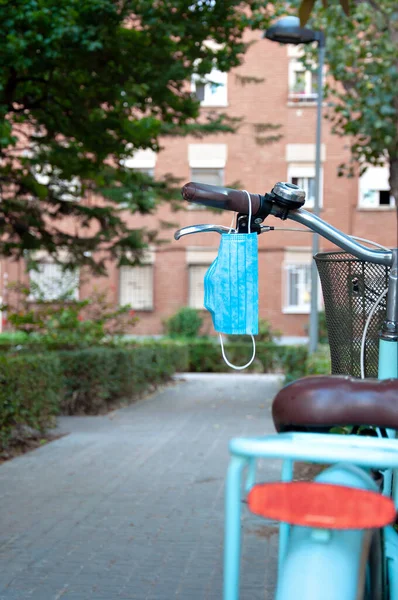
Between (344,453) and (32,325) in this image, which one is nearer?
(344,453)

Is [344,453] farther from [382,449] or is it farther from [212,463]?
[212,463]

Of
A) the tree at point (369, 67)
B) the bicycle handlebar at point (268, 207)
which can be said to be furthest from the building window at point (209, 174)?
the bicycle handlebar at point (268, 207)

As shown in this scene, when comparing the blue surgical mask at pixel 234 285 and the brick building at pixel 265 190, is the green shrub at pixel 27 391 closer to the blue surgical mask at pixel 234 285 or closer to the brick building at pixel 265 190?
the blue surgical mask at pixel 234 285

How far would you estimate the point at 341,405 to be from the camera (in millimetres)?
2133

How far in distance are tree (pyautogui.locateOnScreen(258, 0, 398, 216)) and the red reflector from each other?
11828mm

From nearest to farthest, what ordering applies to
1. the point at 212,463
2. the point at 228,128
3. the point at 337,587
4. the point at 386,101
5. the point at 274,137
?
the point at 337,587
the point at 212,463
the point at 386,101
the point at 228,128
the point at 274,137

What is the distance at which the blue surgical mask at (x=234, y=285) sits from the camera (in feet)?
8.84

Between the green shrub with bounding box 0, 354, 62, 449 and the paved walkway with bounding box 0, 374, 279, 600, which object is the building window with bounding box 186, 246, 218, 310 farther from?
the green shrub with bounding box 0, 354, 62, 449

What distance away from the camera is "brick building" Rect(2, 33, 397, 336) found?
2941 centimetres

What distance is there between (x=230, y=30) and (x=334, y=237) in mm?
8470

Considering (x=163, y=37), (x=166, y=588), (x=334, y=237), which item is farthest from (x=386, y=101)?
(x=334, y=237)

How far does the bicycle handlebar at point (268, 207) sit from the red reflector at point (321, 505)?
1.04m

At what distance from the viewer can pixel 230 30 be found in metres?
10.6

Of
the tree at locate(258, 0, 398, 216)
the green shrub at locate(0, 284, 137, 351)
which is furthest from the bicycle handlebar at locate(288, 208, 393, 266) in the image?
the green shrub at locate(0, 284, 137, 351)
